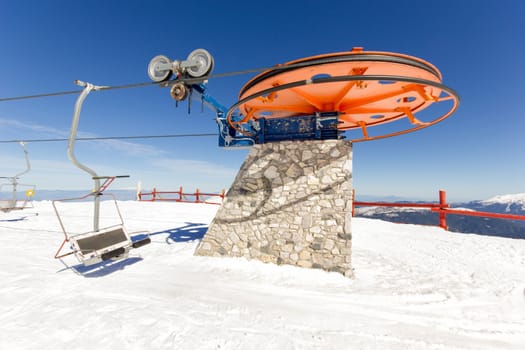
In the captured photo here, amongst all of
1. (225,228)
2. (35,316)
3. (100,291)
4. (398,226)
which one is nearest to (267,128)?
(225,228)

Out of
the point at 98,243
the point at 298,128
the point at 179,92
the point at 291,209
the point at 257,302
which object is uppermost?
the point at 179,92

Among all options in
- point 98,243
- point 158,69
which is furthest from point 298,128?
point 98,243

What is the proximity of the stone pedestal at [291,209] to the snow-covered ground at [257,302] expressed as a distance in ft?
1.26

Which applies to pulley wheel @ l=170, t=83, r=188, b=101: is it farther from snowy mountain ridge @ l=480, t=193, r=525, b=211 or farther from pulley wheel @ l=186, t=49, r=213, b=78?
snowy mountain ridge @ l=480, t=193, r=525, b=211

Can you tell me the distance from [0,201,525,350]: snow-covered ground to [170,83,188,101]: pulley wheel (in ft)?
13.9

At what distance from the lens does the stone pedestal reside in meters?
5.20

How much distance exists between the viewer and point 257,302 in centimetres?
371

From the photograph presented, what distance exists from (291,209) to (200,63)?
169 inches

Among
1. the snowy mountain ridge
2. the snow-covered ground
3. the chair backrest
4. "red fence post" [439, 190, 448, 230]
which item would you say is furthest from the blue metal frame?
the snowy mountain ridge

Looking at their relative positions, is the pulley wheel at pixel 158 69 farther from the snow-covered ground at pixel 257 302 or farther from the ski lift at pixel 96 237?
the snow-covered ground at pixel 257 302

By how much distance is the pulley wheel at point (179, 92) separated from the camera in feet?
17.8

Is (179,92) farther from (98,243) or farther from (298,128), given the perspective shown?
(98,243)

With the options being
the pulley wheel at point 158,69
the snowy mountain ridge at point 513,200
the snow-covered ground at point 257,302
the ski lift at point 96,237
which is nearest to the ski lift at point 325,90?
the pulley wheel at point 158,69

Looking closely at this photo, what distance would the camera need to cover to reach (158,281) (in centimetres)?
445
